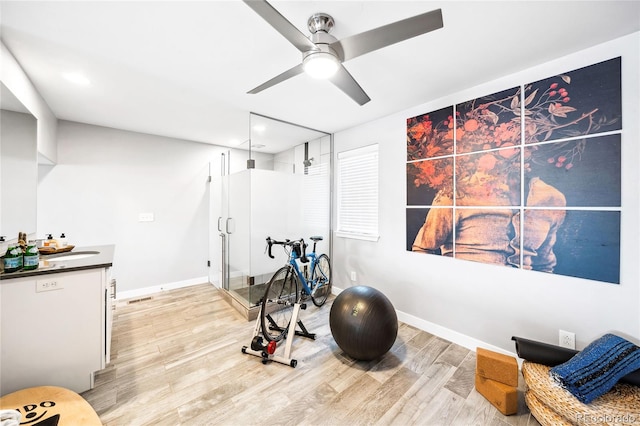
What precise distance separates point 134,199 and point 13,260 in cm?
236

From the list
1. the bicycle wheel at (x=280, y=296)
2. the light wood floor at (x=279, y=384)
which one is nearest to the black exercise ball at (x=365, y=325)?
the light wood floor at (x=279, y=384)

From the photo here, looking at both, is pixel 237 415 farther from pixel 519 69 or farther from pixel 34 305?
pixel 519 69

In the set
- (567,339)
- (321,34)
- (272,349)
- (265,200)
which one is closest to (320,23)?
(321,34)

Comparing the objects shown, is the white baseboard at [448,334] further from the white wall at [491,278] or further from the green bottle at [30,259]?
the green bottle at [30,259]

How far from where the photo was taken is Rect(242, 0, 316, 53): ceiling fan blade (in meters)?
1.04

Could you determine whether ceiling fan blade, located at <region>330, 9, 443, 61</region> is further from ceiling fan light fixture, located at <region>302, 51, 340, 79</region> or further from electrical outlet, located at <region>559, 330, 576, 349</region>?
electrical outlet, located at <region>559, 330, 576, 349</region>

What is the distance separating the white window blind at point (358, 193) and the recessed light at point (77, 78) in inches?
114

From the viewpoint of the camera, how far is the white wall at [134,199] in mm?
3184

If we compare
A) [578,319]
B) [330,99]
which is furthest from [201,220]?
[578,319]

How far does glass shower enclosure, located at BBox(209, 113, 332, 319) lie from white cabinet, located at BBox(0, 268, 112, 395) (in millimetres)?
1467

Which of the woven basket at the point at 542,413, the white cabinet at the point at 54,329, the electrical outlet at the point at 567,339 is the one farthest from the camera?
the electrical outlet at the point at 567,339

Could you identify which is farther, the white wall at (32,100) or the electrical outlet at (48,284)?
the white wall at (32,100)

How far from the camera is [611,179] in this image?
1663 mm

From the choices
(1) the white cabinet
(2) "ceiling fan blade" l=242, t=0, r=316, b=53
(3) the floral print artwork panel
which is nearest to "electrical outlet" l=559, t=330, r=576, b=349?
(3) the floral print artwork panel
